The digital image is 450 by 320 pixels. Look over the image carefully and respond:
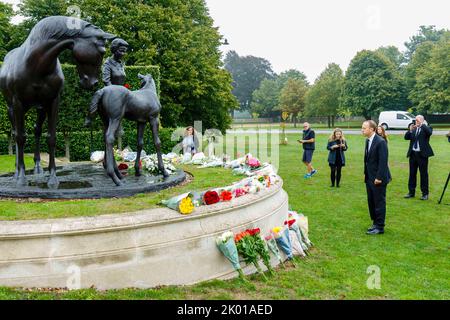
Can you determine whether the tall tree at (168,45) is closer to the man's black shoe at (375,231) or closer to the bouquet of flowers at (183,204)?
the man's black shoe at (375,231)

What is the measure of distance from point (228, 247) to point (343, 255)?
2.36 m

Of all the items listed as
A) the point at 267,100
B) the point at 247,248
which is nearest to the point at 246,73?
the point at 267,100

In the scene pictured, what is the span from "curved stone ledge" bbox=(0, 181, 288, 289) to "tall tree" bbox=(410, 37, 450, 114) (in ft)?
160

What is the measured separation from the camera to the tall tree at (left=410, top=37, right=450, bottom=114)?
47.5 metres

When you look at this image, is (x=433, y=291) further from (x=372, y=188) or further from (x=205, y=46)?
(x=205, y=46)

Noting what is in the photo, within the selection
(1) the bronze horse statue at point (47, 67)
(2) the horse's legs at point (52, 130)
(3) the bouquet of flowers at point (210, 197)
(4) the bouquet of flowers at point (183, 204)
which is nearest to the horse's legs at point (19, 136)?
(1) the bronze horse statue at point (47, 67)

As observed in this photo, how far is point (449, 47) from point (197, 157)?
159 ft

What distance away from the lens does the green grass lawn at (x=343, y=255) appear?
4.97 m

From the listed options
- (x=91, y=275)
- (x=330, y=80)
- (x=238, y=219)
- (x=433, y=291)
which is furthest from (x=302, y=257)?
(x=330, y=80)

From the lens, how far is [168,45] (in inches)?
986

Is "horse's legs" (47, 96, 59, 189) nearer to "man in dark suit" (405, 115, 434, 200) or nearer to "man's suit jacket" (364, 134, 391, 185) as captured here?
"man's suit jacket" (364, 134, 391, 185)

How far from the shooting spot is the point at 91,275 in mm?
4598

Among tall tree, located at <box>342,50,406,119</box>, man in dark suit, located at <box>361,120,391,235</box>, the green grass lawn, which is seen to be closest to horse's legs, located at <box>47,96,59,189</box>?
the green grass lawn

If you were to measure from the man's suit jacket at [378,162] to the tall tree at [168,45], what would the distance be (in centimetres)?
1739
